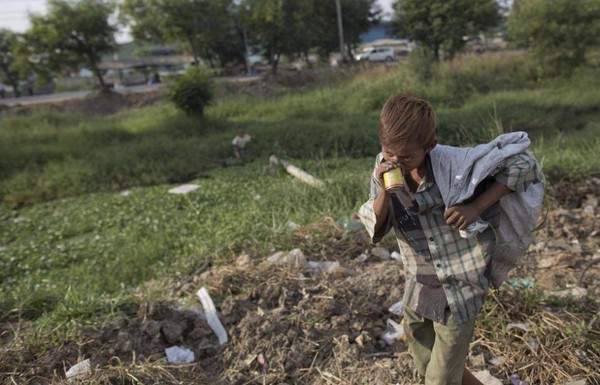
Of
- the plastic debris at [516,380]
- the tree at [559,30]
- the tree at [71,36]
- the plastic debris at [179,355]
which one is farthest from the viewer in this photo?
the tree at [71,36]

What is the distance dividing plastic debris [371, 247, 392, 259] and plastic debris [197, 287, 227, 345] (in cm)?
136

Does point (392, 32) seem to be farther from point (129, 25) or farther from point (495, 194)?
point (495, 194)

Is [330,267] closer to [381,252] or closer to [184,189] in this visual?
[381,252]

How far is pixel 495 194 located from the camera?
4.65 feet

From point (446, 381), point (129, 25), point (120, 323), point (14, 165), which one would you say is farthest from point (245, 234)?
point (129, 25)

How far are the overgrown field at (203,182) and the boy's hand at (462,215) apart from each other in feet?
3.66

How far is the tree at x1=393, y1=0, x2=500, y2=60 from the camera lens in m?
18.2

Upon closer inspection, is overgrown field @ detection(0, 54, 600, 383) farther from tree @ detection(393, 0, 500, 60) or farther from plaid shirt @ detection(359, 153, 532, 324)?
tree @ detection(393, 0, 500, 60)

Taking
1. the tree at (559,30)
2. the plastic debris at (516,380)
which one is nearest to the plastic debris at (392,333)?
the plastic debris at (516,380)

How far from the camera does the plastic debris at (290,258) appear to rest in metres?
3.21

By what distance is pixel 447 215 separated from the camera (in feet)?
4.63

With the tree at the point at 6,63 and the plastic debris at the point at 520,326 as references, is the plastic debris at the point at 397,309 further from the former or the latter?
the tree at the point at 6,63

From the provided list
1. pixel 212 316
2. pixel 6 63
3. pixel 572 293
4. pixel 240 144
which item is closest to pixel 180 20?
pixel 240 144

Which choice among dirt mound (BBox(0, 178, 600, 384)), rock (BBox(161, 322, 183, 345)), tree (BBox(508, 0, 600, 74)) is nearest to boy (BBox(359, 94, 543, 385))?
dirt mound (BBox(0, 178, 600, 384))
